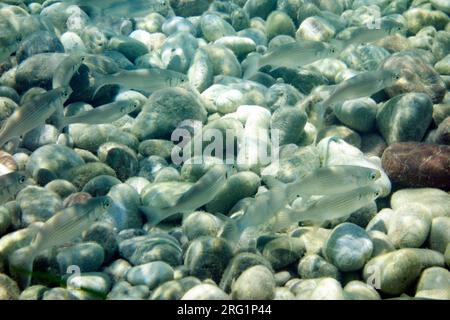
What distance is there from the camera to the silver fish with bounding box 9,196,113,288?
355cm

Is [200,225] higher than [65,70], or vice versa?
[65,70]

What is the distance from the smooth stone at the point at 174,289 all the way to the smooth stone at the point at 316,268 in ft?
3.28

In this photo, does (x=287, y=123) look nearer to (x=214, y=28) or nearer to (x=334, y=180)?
(x=334, y=180)

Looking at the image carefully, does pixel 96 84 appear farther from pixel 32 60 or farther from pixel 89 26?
pixel 89 26

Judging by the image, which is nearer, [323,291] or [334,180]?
[323,291]

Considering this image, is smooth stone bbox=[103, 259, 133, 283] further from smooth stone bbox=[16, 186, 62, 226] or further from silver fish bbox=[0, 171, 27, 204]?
silver fish bbox=[0, 171, 27, 204]

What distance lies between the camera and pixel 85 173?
197 inches

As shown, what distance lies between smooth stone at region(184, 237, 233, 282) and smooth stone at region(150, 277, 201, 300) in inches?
8.4

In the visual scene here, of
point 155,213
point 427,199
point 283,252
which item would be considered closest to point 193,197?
point 155,213

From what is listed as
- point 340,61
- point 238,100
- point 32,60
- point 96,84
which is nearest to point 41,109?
point 96,84

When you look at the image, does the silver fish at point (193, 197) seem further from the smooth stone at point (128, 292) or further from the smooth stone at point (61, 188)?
the smooth stone at point (61, 188)

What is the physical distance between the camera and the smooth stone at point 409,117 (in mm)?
5566

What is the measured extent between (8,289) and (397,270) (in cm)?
319
